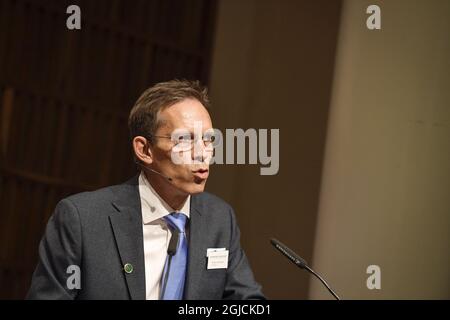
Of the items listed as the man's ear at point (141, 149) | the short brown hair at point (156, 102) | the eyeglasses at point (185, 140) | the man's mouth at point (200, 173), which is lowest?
the man's mouth at point (200, 173)

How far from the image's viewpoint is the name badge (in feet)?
8.61

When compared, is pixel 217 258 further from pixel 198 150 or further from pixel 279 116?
pixel 279 116

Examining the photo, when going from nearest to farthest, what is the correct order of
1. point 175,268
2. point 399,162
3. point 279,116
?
1. point 175,268
2. point 399,162
3. point 279,116

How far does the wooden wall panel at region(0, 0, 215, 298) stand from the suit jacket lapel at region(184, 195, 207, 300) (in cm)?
181

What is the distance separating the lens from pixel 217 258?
8.68 ft

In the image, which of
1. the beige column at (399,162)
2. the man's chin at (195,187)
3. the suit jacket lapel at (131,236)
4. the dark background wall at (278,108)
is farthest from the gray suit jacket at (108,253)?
the dark background wall at (278,108)

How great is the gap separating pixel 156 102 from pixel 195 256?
56 cm

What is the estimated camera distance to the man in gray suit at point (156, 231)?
2408 mm

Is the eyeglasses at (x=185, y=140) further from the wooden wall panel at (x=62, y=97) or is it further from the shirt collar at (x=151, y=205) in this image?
the wooden wall panel at (x=62, y=97)

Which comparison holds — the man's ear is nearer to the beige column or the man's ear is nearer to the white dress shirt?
the white dress shirt

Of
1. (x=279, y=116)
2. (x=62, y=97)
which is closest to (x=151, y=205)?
(x=62, y=97)

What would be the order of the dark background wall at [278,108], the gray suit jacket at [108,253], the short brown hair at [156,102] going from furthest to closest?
the dark background wall at [278,108] → the short brown hair at [156,102] → the gray suit jacket at [108,253]

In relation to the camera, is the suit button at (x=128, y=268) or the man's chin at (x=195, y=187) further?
the man's chin at (x=195, y=187)
